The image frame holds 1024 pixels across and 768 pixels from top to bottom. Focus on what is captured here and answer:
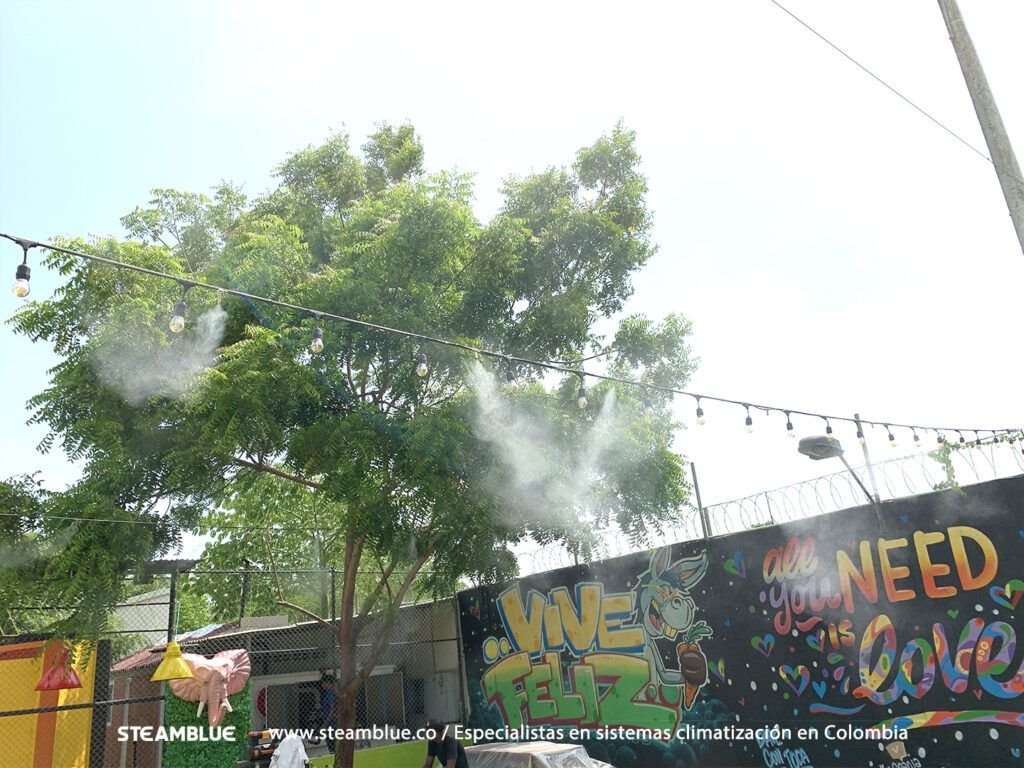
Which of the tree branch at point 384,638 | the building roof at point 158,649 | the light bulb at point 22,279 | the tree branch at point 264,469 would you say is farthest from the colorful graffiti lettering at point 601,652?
the light bulb at point 22,279

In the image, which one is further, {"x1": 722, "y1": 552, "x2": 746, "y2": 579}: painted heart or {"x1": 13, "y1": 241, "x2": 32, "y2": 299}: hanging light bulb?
{"x1": 722, "y1": 552, "x2": 746, "y2": 579}: painted heart

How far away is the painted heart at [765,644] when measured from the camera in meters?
10.1

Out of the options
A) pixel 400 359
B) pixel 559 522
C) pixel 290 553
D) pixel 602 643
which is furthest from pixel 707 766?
pixel 290 553

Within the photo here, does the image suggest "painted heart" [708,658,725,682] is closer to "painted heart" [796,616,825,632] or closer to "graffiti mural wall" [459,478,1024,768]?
"graffiti mural wall" [459,478,1024,768]

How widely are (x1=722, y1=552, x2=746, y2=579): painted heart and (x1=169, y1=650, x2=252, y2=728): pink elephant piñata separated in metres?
7.21

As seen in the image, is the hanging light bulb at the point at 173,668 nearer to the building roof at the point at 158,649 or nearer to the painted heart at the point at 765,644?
the building roof at the point at 158,649

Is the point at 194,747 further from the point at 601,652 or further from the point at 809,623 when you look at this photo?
the point at 809,623

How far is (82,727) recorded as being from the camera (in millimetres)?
10906

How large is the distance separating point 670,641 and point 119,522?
7.96m

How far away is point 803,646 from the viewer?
383 inches

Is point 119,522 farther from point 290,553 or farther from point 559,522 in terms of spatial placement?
point 290,553

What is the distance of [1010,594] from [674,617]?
469 centimetres

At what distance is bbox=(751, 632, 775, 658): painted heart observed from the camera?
10.1 metres

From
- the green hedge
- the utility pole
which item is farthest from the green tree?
the utility pole
